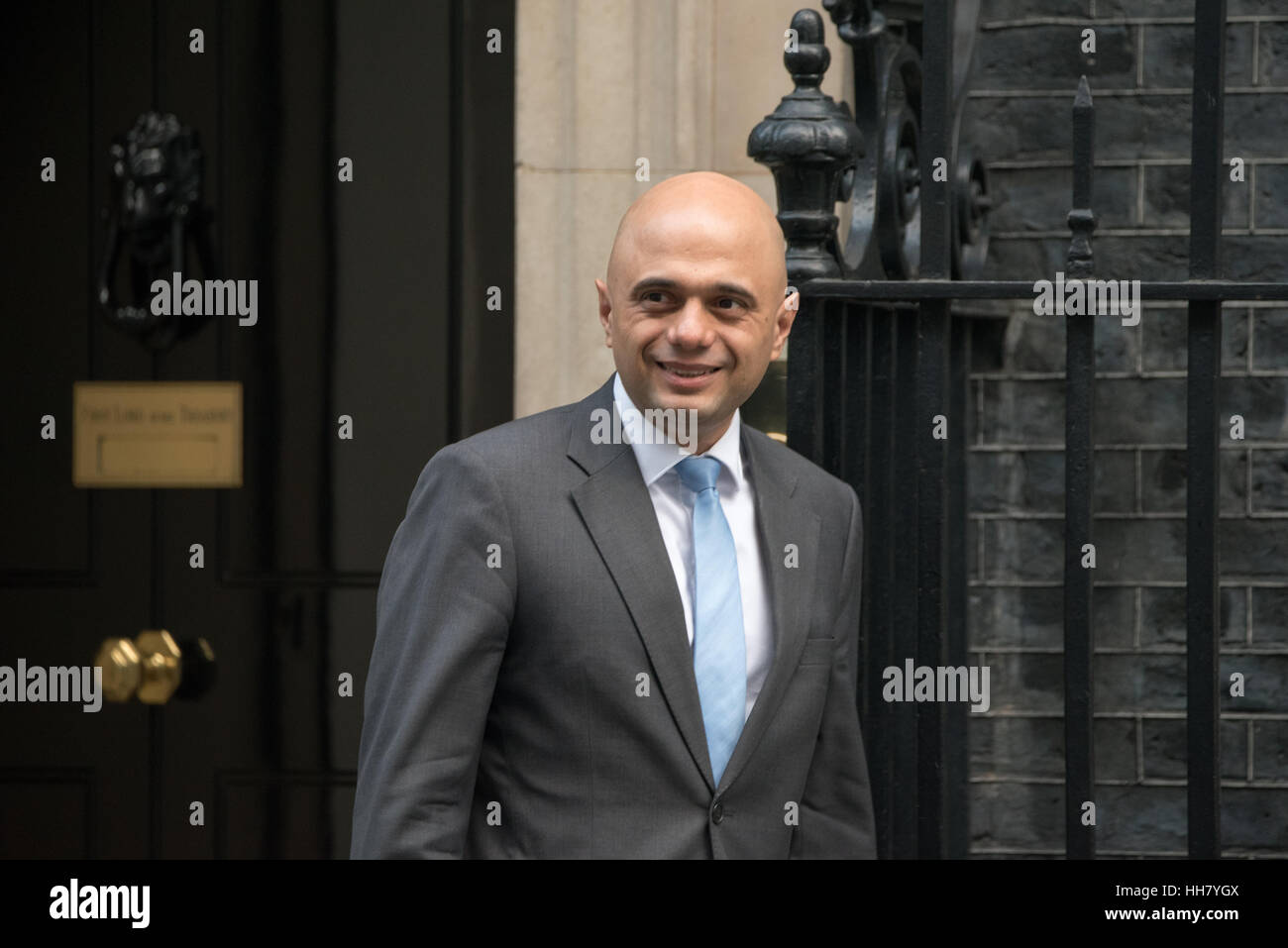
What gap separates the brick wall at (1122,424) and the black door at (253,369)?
134 centimetres

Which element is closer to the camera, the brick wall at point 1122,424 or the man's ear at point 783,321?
the man's ear at point 783,321

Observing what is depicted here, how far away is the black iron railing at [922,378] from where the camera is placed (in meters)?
2.74

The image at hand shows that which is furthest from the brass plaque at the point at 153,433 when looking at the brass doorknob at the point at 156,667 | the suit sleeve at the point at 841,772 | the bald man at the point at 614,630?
the suit sleeve at the point at 841,772

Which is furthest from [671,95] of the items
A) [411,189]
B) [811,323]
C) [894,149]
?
[811,323]

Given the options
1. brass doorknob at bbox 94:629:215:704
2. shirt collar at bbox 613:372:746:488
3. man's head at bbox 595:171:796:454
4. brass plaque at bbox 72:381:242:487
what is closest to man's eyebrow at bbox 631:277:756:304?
man's head at bbox 595:171:796:454

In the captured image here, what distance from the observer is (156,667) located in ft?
14.9

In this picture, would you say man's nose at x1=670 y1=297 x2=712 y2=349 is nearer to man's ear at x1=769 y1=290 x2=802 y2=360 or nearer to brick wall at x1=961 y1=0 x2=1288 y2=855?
man's ear at x1=769 y1=290 x2=802 y2=360

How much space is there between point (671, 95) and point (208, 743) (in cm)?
201

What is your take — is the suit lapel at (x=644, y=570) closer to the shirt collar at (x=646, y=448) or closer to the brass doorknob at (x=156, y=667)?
the shirt collar at (x=646, y=448)

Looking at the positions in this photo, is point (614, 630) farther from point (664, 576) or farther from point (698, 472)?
point (698, 472)

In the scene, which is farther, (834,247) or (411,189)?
(411,189)

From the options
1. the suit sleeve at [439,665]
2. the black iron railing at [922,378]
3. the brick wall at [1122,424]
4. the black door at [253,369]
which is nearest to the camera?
the suit sleeve at [439,665]

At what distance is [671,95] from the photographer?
4289 millimetres
